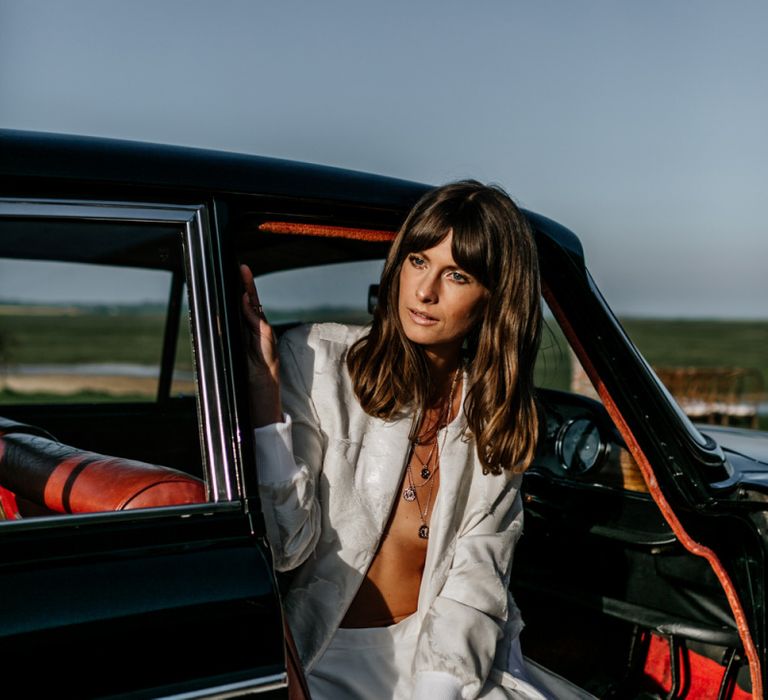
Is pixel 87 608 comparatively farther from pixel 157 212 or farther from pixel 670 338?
pixel 670 338

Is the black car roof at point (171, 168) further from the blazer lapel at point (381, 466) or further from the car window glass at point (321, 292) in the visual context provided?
the car window glass at point (321, 292)

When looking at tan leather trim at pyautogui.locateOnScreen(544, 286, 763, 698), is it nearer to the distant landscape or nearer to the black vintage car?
the black vintage car

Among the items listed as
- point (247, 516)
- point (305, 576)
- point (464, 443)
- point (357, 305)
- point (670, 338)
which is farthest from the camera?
point (670, 338)

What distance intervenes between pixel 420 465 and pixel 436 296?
1.40ft

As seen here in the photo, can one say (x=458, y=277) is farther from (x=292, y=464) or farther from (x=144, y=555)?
(x=144, y=555)

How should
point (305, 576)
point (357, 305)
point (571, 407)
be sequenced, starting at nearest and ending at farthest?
point (305, 576)
point (357, 305)
point (571, 407)

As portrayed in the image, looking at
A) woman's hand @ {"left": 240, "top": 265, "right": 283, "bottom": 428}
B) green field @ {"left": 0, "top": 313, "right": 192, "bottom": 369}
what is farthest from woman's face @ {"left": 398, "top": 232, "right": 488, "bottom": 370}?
green field @ {"left": 0, "top": 313, "right": 192, "bottom": 369}

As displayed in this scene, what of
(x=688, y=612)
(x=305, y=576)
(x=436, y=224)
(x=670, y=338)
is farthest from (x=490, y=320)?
(x=670, y=338)

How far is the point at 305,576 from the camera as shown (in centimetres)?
210

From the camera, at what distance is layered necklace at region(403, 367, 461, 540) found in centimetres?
224

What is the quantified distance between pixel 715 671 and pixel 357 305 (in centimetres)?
153

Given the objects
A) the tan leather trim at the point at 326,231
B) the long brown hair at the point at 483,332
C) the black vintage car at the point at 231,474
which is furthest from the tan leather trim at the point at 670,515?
the tan leather trim at the point at 326,231

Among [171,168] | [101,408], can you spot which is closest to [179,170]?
[171,168]

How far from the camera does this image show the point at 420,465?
2291 millimetres
